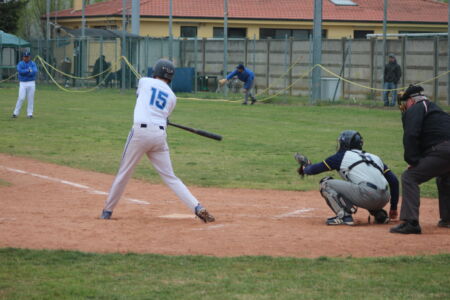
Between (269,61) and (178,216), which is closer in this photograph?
(178,216)

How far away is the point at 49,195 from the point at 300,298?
6949 millimetres

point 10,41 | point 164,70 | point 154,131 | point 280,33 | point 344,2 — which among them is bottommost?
point 154,131

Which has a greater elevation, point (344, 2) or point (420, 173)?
point (344, 2)

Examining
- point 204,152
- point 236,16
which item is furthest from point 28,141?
point 236,16

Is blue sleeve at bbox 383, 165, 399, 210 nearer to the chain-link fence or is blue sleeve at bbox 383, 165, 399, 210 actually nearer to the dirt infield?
the dirt infield

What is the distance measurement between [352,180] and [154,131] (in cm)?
244

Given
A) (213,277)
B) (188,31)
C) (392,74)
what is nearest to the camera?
(213,277)

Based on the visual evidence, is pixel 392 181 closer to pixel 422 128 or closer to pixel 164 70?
pixel 422 128

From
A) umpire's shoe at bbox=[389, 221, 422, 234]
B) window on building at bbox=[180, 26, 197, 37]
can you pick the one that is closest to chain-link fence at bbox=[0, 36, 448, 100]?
window on building at bbox=[180, 26, 197, 37]

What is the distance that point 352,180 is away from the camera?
993 cm

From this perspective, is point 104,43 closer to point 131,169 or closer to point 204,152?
point 204,152

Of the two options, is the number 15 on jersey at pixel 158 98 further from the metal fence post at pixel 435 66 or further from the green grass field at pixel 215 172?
the metal fence post at pixel 435 66

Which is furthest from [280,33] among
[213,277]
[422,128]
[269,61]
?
[213,277]

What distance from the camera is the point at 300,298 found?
660 cm
